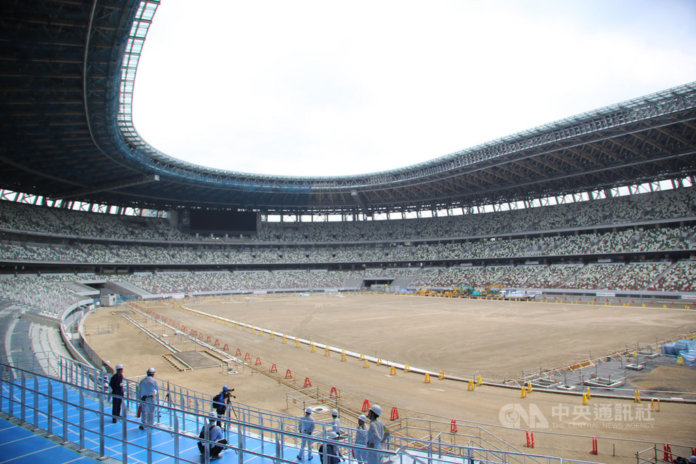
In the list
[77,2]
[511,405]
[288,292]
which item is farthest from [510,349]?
[288,292]

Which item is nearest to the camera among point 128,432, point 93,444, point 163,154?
point 93,444

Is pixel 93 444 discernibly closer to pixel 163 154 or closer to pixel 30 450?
pixel 30 450

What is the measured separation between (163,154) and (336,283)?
146ft

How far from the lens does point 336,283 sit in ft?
279

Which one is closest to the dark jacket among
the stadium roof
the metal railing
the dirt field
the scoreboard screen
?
the metal railing

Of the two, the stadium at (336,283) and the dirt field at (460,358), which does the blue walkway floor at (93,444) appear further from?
the dirt field at (460,358)

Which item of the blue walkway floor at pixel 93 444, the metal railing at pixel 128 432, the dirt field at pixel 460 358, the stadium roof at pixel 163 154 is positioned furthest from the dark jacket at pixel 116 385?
the stadium roof at pixel 163 154

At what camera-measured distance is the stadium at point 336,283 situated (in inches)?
486

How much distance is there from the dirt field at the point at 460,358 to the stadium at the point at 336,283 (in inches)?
6.6

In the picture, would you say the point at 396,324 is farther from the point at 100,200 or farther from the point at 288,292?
the point at 100,200

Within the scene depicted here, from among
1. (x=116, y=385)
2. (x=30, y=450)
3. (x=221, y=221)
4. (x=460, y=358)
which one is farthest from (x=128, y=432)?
(x=221, y=221)

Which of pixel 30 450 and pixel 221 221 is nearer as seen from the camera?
pixel 30 450

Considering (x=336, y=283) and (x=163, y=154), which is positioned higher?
(x=163, y=154)

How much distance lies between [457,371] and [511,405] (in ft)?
17.3
